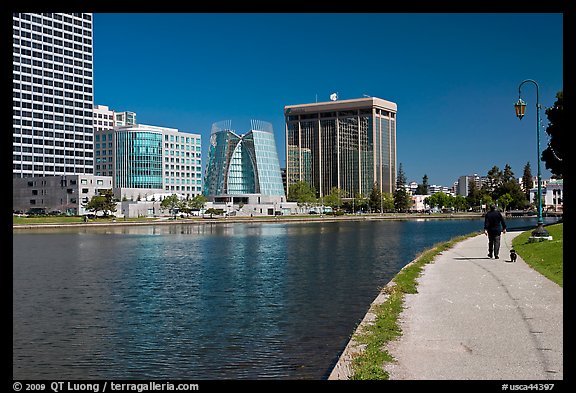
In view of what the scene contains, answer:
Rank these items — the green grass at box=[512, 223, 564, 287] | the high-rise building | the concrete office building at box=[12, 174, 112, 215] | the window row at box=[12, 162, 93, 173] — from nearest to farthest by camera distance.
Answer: the green grass at box=[512, 223, 564, 287] < the concrete office building at box=[12, 174, 112, 215] < the window row at box=[12, 162, 93, 173] < the high-rise building

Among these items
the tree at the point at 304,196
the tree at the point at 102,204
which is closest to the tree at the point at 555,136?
the tree at the point at 102,204

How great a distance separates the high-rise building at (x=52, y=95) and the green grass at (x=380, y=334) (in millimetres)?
161778

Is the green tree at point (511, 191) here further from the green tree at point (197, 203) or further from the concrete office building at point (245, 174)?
the green tree at point (197, 203)

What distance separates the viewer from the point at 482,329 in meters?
11.3

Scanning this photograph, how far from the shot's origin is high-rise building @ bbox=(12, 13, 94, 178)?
16750 cm

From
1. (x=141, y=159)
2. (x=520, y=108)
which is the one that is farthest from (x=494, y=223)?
(x=141, y=159)

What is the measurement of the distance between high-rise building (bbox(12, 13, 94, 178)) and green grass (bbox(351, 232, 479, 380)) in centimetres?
16178

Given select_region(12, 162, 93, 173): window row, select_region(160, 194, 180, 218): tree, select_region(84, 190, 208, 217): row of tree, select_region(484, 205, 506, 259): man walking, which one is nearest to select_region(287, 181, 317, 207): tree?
select_region(84, 190, 208, 217): row of tree

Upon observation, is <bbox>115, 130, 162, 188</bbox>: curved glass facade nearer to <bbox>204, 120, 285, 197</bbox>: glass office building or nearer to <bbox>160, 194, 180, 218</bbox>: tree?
<bbox>204, 120, 285, 197</bbox>: glass office building

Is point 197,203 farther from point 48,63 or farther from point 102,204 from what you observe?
point 48,63

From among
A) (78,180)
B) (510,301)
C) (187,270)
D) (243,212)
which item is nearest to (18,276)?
(187,270)

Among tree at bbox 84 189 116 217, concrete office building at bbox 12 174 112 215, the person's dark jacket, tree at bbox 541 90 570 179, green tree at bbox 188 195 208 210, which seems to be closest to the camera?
the person's dark jacket
